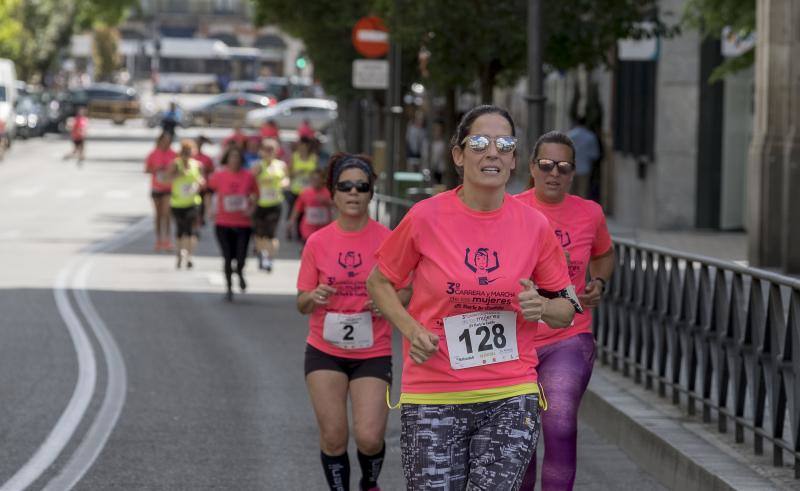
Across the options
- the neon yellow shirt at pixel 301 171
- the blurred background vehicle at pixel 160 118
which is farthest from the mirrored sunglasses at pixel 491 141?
the blurred background vehicle at pixel 160 118

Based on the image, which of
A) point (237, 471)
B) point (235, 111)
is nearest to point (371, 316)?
point (237, 471)

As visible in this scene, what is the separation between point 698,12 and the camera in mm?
22469

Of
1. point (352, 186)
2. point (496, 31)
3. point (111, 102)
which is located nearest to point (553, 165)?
point (352, 186)

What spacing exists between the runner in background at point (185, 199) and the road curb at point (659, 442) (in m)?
12.7

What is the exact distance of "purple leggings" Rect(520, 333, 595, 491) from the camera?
768 centimetres

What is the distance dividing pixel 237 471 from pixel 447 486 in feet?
13.1

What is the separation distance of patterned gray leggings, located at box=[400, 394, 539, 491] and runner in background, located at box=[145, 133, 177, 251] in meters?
21.3

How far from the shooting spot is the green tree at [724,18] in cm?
2169

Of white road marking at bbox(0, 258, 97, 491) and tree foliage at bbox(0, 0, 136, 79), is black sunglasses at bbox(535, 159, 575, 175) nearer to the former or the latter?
white road marking at bbox(0, 258, 97, 491)

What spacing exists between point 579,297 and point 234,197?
12.7 metres

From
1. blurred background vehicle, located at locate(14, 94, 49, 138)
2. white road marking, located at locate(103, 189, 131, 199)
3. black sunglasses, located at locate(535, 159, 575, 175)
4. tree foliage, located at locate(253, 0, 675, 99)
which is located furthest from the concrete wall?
blurred background vehicle, located at locate(14, 94, 49, 138)

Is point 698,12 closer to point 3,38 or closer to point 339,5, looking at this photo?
point 339,5

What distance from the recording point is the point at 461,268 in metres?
6.10

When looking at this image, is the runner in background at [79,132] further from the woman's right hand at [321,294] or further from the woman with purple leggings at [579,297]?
the woman with purple leggings at [579,297]
